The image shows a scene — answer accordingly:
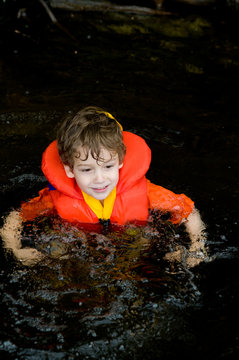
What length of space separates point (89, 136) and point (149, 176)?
5.09 ft

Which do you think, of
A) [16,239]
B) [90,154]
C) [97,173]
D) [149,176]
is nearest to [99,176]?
[97,173]

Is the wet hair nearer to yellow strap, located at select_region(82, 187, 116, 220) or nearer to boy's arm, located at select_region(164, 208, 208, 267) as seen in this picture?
yellow strap, located at select_region(82, 187, 116, 220)

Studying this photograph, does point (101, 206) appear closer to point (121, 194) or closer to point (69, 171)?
point (121, 194)

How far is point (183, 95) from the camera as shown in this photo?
19.9 ft

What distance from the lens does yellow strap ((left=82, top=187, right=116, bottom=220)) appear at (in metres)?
3.79

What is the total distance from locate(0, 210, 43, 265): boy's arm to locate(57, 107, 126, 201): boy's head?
25.7 inches

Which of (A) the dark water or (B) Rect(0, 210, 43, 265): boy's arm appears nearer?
(A) the dark water

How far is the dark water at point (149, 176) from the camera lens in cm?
293

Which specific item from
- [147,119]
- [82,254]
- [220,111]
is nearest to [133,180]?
[82,254]

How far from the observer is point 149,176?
4.81 metres

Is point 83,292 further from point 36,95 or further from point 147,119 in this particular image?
point 36,95

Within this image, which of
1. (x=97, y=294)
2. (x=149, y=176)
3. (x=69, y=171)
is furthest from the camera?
(x=149, y=176)

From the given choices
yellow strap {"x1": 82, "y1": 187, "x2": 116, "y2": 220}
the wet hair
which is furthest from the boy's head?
yellow strap {"x1": 82, "y1": 187, "x2": 116, "y2": 220}

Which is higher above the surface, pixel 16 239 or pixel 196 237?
pixel 196 237
